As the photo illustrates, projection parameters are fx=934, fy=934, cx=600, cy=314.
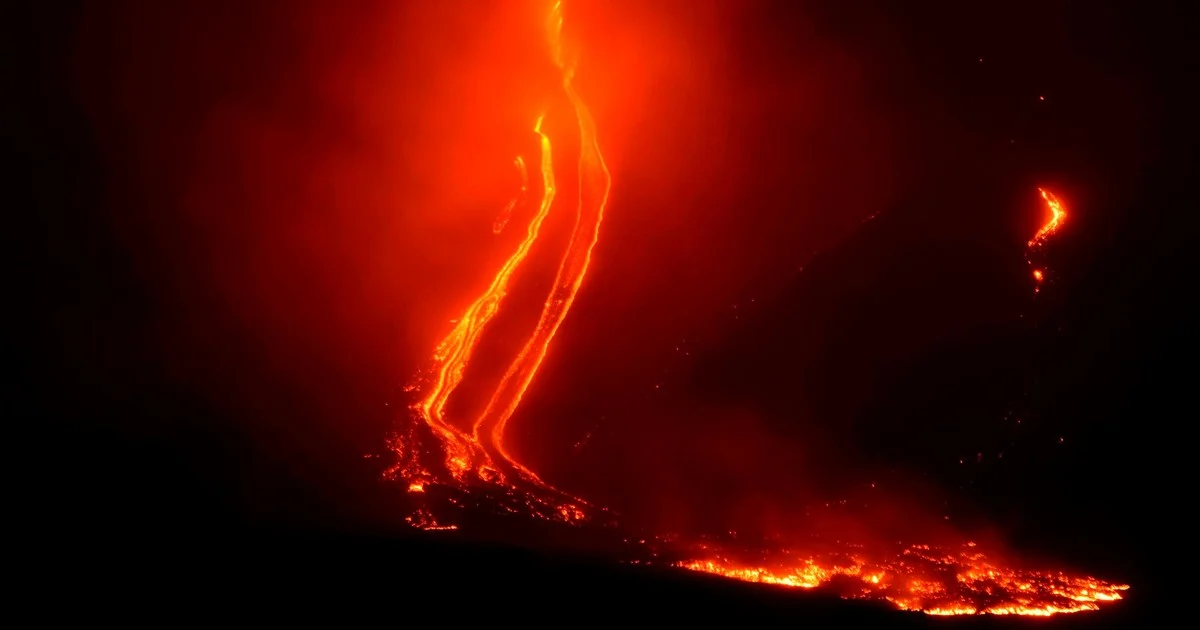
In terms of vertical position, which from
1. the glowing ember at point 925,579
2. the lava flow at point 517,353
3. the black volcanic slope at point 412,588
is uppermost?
the lava flow at point 517,353

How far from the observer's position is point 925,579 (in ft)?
18.9

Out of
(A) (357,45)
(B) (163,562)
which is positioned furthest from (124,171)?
(B) (163,562)

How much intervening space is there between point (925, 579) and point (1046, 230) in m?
3.80

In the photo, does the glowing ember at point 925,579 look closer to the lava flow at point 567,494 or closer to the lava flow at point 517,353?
the lava flow at point 567,494

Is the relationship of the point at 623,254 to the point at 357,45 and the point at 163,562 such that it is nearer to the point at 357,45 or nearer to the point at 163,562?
the point at 357,45

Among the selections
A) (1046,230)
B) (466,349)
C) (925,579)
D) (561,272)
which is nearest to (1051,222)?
(1046,230)

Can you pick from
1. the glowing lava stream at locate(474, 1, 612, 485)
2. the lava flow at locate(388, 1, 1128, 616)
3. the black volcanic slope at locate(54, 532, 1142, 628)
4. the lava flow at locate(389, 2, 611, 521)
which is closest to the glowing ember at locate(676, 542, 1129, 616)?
the lava flow at locate(388, 1, 1128, 616)

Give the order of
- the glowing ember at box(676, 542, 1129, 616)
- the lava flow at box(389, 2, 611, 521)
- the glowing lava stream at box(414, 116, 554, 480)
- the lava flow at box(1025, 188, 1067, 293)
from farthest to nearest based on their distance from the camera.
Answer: the lava flow at box(1025, 188, 1067, 293) → the glowing lava stream at box(414, 116, 554, 480) → the lava flow at box(389, 2, 611, 521) → the glowing ember at box(676, 542, 1129, 616)

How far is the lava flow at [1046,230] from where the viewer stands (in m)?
8.00

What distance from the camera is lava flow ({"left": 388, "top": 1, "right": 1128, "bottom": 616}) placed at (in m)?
5.55

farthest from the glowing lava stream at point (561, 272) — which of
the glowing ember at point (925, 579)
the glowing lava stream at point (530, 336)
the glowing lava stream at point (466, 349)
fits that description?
the glowing ember at point (925, 579)

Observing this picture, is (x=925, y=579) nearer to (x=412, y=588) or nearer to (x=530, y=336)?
(x=412, y=588)

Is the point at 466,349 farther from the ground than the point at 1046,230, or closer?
closer

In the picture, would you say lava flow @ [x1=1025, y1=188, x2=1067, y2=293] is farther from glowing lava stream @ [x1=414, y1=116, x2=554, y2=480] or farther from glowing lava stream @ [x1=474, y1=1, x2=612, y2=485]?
glowing lava stream @ [x1=414, y1=116, x2=554, y2=480]
